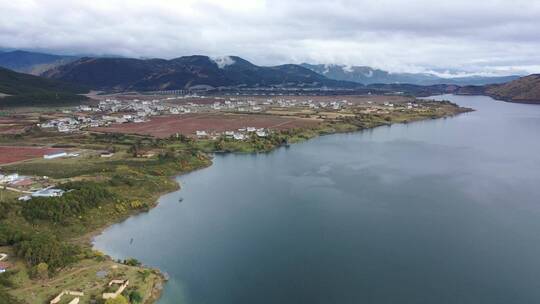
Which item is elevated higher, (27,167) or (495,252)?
(27,167)

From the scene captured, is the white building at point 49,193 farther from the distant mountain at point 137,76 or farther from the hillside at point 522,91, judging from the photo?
the distant mountain at point 137,76

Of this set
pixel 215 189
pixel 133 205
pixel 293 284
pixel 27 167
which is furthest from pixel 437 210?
pixel 27 167

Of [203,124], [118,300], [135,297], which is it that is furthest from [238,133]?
[118,300]

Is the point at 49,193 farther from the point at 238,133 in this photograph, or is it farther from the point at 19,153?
the point at 238,133

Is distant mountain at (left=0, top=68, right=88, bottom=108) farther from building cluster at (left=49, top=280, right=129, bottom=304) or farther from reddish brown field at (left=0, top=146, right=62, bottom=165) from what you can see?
building cluster at (left=49, top=280, right=129, bottom=304)

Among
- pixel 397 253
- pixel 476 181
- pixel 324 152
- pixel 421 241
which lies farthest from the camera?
pixel 324 152

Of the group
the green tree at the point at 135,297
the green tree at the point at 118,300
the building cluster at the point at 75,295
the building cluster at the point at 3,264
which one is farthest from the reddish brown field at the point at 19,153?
the green tree at the point at 118,300

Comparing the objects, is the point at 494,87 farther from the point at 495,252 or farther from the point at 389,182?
the point at 495,252
